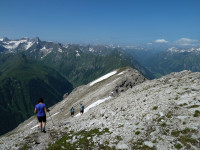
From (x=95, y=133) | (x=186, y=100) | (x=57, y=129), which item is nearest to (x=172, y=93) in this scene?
(x=186, y=100)

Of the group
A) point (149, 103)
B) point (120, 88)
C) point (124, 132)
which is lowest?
point (120, 88)

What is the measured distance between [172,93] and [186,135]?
899cm

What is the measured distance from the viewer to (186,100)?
21.3 m

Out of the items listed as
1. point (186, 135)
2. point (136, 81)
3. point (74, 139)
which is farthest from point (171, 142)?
point (136, 81)

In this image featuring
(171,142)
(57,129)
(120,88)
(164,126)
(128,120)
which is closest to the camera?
(171,142)

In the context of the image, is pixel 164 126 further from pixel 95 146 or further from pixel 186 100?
pixel 95 146

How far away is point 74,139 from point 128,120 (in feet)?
23.2

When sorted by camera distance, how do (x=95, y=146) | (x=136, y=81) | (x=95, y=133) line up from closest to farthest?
(x=95, y=146) < (x=95, y=133) < (x=136, y=81)

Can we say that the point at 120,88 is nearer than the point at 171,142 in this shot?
No

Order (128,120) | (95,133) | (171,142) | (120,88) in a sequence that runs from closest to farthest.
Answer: (171,142), (95,133), (128,120), (120,88)

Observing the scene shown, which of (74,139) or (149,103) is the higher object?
(149,103)

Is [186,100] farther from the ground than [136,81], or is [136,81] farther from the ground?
[186,100]

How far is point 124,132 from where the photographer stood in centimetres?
1841

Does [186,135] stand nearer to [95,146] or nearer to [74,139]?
[95,146]
